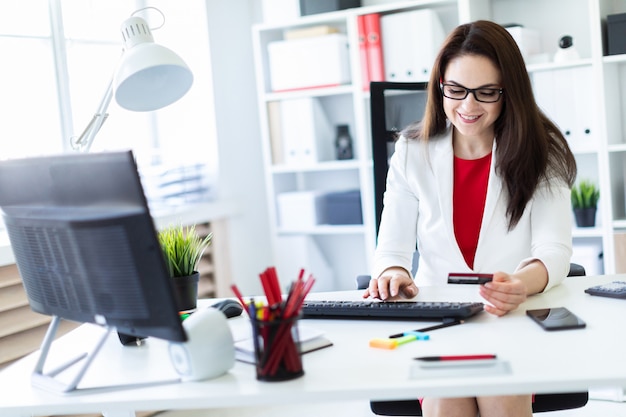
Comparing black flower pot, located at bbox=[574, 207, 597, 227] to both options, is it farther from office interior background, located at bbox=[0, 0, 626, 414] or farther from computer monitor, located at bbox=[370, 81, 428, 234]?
computer monitor, located at bbox=[370, 81, 428, 234]

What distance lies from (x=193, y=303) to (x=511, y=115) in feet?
2.89

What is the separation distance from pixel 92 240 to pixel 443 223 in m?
1.02

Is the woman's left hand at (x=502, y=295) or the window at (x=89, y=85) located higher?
the window at (x=89, y=85)

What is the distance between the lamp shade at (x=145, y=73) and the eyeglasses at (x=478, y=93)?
639mm

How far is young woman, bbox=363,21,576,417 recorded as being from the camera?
1918 millimetres

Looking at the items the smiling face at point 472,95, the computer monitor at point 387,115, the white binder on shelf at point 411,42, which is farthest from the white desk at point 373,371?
the white binder on shelf at point 411,42

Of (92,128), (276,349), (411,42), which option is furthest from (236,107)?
(276,349)

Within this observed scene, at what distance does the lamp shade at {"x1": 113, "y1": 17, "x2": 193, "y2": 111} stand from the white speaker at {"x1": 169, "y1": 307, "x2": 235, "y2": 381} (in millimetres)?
716

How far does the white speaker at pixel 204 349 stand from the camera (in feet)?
4.23

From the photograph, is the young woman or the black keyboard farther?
the young woman

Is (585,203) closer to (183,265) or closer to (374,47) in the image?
(374,47)

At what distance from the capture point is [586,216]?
10.5 ft

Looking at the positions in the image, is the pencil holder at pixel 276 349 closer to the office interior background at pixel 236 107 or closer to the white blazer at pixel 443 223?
the white blazer at pixel 443 223

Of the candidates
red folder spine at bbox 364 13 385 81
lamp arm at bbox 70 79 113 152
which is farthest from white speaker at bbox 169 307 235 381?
red folder spine at bbox 364 13 385 81
